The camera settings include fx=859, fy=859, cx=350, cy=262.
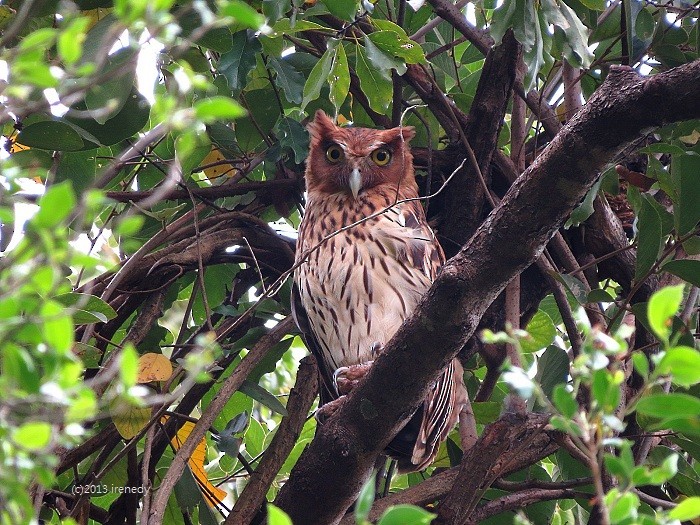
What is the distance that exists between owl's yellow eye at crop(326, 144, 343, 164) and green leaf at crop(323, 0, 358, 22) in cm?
100

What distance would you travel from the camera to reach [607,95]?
1.65 metres

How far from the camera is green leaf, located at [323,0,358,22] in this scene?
2129mm

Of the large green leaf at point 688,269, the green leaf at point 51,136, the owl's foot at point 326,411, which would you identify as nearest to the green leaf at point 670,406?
the large green leaf at point 688,269

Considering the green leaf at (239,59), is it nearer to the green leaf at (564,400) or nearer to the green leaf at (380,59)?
the green leaf at (380,59)

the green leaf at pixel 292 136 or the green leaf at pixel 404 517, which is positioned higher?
the green leaf at pixel 404 517

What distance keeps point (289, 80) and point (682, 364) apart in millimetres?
1925

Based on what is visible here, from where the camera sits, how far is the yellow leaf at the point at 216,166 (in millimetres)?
3082

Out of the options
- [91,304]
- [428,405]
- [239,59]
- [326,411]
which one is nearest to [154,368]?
[91,304]

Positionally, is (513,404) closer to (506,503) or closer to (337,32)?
(506,503)

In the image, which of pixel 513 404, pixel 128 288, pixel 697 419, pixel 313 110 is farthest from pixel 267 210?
pixel 697 419

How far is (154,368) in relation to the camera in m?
2.49

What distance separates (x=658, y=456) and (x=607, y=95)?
1165 millimetres

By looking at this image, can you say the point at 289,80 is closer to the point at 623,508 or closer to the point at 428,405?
the point at 428,405

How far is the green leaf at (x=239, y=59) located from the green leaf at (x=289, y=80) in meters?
0.14
